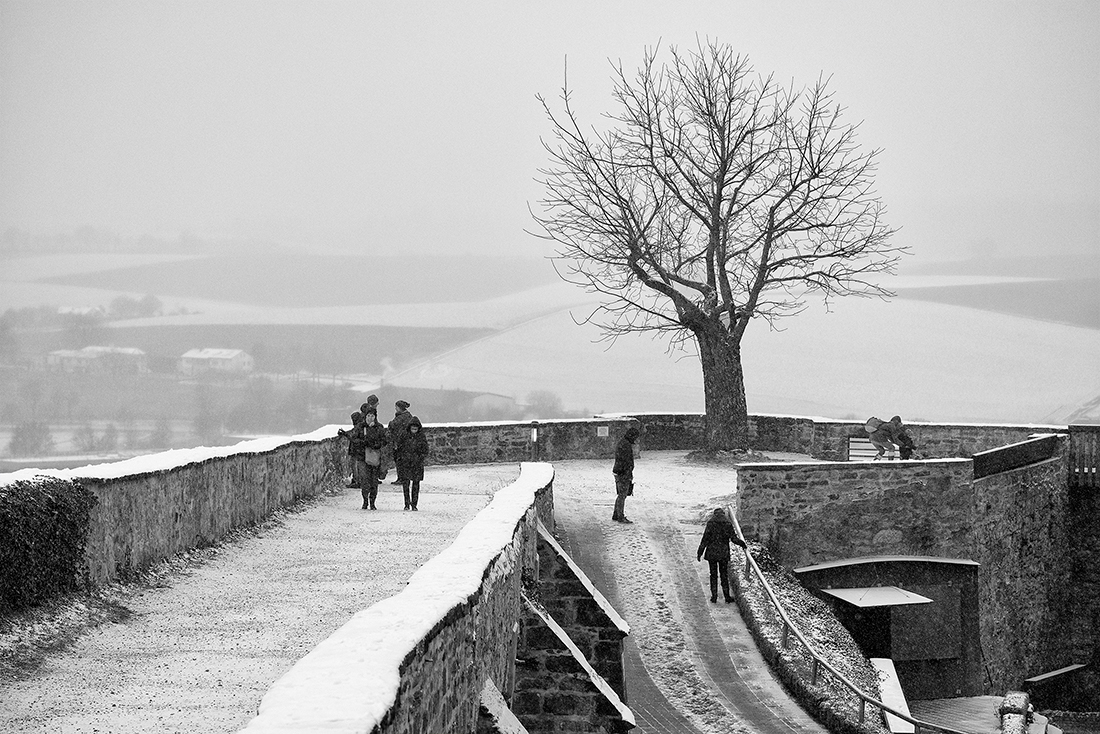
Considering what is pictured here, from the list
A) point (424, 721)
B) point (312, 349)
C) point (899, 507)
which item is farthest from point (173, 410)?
point (424, 721)

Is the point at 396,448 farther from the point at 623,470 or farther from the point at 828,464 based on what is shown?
the point at 828,464

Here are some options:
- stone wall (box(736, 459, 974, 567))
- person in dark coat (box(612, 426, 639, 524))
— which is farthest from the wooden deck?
person in dark coat (box(612, 426, 639, 524))

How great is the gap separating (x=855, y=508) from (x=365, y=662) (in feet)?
63.1

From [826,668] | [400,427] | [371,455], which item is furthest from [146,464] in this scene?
[826,668]

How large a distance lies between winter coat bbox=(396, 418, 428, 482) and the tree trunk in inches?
542

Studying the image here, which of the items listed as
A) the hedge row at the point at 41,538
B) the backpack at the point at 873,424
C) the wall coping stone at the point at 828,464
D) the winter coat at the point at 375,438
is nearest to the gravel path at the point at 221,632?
the hedge row at the point at 41,538

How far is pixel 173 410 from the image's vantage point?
328ft

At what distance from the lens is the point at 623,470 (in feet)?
73.5

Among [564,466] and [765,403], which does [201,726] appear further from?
[765,403]

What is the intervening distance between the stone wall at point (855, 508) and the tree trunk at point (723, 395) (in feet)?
25.5

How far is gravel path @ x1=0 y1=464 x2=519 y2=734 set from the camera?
763 cm

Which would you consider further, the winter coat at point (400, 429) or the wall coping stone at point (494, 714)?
the winter coat at point (400, 429)

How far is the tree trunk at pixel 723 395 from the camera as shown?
31.8 meters

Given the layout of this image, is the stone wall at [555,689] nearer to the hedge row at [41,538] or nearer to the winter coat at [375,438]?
the hedge row at [41,538]
